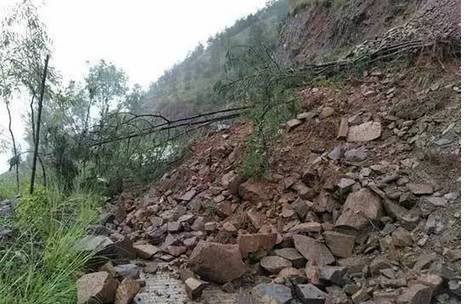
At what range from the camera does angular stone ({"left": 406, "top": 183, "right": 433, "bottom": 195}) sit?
203cm

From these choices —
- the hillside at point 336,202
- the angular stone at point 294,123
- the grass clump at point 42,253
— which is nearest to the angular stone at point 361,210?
the hillside at point 336,202

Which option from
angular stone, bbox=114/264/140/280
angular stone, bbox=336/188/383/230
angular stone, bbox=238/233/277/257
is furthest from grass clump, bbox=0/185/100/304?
angular stone, bbox=336/188/383/230

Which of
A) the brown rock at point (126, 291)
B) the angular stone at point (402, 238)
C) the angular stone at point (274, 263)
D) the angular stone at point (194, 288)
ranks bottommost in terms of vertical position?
the angular stone at point (402, 238)

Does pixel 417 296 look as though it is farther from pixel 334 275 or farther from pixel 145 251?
pixel 145 251

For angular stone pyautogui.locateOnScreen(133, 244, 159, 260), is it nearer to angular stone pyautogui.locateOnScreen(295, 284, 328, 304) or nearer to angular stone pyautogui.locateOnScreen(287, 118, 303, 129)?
angular stone pyautogui.locateOnScreen(295, 284, 328, 304)

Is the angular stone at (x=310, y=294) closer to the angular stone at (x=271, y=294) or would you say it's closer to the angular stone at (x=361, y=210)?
the angular stone at (x=271, y=294)

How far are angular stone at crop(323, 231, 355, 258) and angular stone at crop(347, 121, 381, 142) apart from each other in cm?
73

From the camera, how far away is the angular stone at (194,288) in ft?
6.07

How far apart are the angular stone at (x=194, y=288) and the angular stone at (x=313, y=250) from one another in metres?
0.53

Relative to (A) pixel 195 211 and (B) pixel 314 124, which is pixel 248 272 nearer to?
(A) pixel 195 211

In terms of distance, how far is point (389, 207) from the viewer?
206 centimetres

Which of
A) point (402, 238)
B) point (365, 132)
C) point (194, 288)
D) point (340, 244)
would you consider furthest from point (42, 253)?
point (365, 132)

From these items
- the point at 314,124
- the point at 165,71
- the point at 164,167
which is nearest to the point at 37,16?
the point at 164,167

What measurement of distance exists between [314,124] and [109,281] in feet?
5.67
